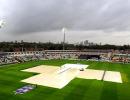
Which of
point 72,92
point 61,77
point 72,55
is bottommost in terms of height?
point 72,92

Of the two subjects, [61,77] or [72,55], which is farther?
[72,55]

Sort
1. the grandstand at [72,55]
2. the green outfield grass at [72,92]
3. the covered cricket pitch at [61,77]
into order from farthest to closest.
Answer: the grandstand at [72,55]
the covered cricket pitch at [61,77]
the green outfield grass at [72,92]

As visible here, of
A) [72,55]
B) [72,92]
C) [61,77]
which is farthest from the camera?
[72,55]

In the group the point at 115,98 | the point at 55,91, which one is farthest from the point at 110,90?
the point at 55,91

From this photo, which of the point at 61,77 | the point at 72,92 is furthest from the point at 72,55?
the point at 72,92

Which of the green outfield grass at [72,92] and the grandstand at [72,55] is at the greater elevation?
the grandstand at [72,55]

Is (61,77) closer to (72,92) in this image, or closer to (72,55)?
(72,92)

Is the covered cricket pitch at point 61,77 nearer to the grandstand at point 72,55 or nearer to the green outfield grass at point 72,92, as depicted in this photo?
the green outfield grass at point 72,92

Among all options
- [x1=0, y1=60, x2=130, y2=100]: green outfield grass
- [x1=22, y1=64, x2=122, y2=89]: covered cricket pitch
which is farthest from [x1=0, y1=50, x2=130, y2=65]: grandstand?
[x1=0, y1=60, x2=130, y2=100]: green outfield grass

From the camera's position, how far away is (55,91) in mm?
29609

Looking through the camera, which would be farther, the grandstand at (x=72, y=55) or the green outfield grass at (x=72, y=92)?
the grandstand at (x=72, y=55)

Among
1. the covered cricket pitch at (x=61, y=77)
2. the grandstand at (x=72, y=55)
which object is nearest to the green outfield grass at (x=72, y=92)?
the covered cricket pitch at (x=61, y=77)

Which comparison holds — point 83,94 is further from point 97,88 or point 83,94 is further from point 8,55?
point 8,55

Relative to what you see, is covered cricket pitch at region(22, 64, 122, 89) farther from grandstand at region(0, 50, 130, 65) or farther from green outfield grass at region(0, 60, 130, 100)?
grandstand at region(0, 50, 130, 65)
